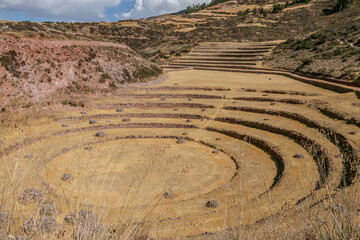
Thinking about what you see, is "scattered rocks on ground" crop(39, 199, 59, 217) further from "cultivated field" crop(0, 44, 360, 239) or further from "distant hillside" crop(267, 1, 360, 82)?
"distant hillside" crop(267, 1, 360, 82)

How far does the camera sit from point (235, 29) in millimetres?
83312

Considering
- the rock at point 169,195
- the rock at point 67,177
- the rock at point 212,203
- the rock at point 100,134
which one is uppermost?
the rock at point 100,134

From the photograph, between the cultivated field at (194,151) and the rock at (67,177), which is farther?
the rock at (67,177)

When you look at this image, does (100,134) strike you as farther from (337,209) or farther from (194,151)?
(337,209)

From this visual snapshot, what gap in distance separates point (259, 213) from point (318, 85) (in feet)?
91.5

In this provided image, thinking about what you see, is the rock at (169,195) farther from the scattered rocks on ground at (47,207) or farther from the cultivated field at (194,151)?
the scattered rocks on ground at (47,207)

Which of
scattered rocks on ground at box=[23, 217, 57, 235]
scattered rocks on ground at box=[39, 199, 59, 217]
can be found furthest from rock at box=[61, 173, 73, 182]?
scattered rocks on ground at box=[23, 217, 57, 235]

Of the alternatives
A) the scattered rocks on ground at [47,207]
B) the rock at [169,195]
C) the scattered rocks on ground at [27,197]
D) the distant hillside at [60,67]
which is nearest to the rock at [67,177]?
the scattered rocks on ground at [27,197]

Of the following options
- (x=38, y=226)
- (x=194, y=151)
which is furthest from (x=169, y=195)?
(x=38, y=226)

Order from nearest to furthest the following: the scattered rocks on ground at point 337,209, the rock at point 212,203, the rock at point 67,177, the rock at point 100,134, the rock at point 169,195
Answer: the scattered rocks on ground at point 337,209 → the rock at point 212,203 → the rock at point 169,195 → the rock at point 67,177 → the rock at point 100,134

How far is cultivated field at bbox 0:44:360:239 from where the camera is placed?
10.5 m

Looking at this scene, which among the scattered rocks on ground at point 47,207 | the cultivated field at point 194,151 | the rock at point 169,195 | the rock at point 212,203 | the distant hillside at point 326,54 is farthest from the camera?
the distant hillside at point 326,54

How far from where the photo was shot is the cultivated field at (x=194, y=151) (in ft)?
34.4

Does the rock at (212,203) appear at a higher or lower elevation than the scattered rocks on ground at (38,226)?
lower
